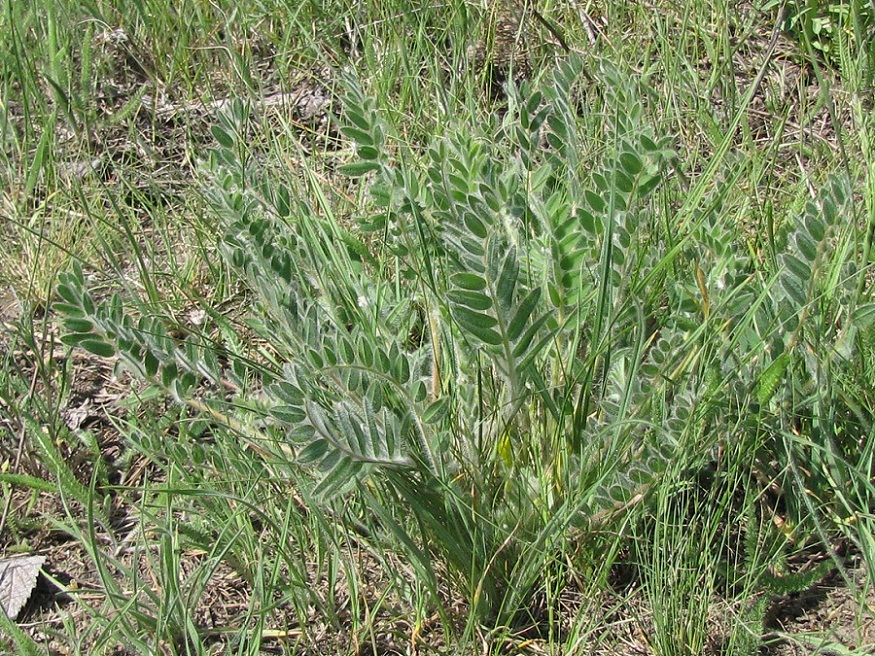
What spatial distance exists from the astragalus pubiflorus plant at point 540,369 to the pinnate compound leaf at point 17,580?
474mm

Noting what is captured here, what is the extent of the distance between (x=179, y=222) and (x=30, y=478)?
0.79 meters

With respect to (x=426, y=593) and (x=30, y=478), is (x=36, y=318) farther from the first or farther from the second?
Answer: (x=426, y=593)

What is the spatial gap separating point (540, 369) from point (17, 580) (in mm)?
1064

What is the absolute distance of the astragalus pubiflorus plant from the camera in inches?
55.9

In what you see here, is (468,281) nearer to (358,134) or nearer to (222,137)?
(358,134)

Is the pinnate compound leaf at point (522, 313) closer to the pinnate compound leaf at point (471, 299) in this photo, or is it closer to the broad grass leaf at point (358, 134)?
the pinnate compound leaf at point (471, 299)

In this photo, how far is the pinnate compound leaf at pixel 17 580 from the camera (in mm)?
1773

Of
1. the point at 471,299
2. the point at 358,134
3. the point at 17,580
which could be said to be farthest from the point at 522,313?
the point at 17,580

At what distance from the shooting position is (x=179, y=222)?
2.42 metres

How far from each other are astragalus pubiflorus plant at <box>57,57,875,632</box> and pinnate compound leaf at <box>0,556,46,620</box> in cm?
47

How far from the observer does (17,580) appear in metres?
1.82

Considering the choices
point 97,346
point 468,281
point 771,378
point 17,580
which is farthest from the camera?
point 17,580

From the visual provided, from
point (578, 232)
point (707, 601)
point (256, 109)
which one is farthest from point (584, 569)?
point (256, 109)

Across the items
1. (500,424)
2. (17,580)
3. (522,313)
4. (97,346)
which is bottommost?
(17,580)
